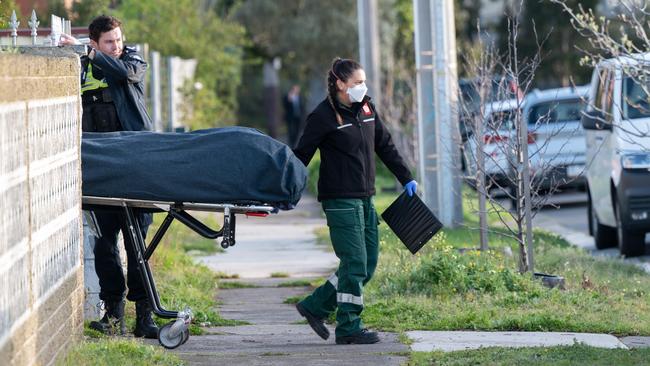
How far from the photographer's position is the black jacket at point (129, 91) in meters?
8.41

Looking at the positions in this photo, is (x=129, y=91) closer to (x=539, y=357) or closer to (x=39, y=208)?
(x=39, y=208)

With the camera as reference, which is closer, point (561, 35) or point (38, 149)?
point (38, 149)

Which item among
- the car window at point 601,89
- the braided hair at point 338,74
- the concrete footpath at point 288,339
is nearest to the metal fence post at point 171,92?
the car window at point 601,89

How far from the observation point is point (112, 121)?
28.1ft

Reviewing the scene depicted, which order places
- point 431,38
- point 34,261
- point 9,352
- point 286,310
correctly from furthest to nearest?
point 431,38
point 286,310
point 34,261
point 9,352

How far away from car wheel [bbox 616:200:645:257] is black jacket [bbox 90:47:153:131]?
6.47m

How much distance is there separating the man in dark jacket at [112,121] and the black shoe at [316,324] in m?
0.93

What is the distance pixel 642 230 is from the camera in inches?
537

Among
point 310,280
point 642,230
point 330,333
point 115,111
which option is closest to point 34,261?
point 115,111

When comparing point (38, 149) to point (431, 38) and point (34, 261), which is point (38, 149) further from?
point (431, 38)

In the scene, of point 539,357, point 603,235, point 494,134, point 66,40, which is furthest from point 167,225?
point 603,235

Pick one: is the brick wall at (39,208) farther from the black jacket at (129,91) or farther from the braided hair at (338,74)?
the braided hair at (338,74)

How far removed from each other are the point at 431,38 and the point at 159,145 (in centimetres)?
824

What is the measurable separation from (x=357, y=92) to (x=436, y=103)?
7.14m
